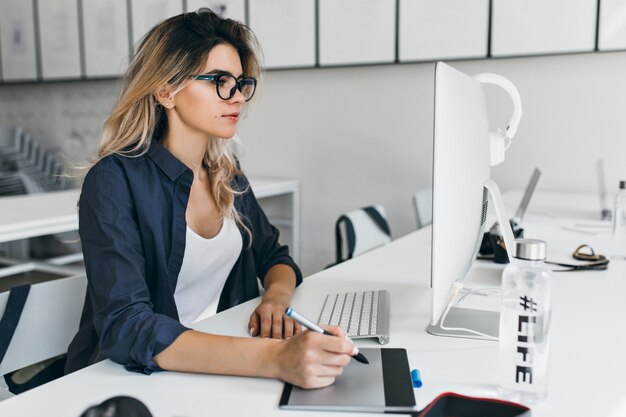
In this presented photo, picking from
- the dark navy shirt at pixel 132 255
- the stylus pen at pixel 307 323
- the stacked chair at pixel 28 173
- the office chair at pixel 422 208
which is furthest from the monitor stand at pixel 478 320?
the stacked chair at pixel 28 173

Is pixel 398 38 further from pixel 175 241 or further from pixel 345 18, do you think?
pixel 175 241

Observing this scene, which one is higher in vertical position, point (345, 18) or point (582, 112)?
point (345, 18)

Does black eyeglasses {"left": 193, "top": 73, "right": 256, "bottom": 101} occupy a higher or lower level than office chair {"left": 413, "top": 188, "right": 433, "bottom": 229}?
higher

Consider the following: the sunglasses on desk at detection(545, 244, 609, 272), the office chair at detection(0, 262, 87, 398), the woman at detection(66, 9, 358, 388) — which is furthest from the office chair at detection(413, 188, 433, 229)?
the office chair at detection(0, 262, 87, 398)

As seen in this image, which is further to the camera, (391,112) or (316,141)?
(316,141)

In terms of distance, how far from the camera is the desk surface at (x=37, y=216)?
83.0 inches

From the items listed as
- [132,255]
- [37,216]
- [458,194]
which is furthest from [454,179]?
[37,216]

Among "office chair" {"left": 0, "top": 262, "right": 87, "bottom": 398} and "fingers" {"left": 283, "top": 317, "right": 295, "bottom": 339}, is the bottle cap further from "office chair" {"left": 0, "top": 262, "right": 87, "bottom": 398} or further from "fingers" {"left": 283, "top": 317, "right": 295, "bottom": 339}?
"office chair" {"left": 0, "top": 262, "right": 87, "bottom": 398}

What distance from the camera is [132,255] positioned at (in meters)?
1.08

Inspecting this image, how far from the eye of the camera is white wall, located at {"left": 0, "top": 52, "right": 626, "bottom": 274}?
288 cm

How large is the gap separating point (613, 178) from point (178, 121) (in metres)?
2.26

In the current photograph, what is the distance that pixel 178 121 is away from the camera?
1.39 m

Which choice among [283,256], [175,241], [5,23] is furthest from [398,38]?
[5,23]

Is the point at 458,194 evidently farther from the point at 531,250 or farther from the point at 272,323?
the point at 272,323
